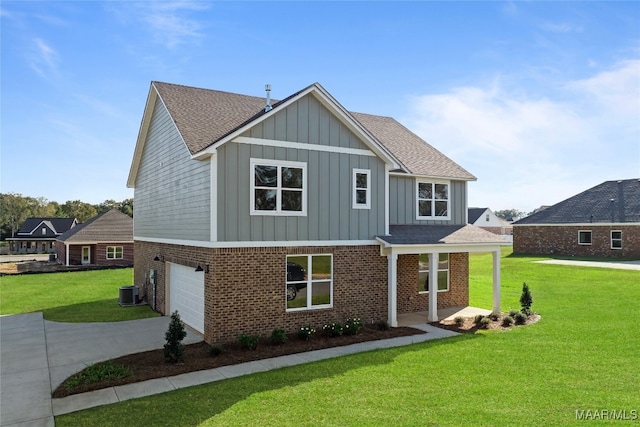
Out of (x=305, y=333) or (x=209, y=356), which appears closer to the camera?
(x=209, y=356)

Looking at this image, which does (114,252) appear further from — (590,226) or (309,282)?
(590,226)

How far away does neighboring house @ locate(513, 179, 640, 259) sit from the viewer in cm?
3531

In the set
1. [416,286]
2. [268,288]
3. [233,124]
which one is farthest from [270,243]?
[416,286]

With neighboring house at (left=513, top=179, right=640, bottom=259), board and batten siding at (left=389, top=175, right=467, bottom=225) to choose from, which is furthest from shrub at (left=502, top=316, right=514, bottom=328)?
neighboring house at (left=513, top=179, right=640, bottom=259)

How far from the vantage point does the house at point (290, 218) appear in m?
11.6

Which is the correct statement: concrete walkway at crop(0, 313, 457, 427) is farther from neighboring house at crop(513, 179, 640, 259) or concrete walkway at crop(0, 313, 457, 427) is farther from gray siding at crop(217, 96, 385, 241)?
neighboring house at crop(513, 179, 640, 259)

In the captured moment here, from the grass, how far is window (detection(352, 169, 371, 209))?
9.31 m

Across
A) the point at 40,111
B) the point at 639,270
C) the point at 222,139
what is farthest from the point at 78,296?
the point at 639,270

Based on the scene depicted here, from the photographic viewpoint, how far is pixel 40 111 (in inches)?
709

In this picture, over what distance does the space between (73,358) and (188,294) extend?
3965 millimetres

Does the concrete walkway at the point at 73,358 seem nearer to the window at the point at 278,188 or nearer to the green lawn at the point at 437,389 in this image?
the green lawn at the point at 437,389

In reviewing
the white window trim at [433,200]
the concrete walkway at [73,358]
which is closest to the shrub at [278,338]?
the concrete walkway at [73,358]

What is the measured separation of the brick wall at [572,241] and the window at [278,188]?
115ft

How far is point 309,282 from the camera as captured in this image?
41.9 ft
